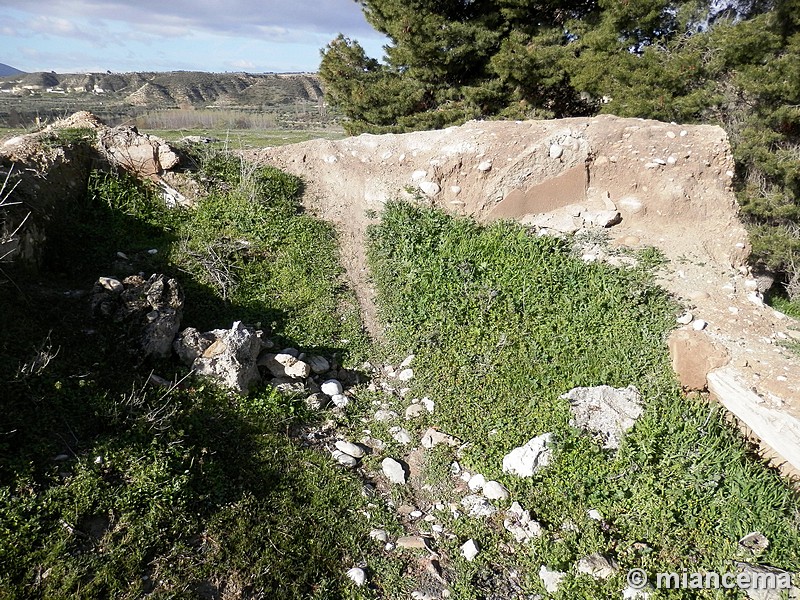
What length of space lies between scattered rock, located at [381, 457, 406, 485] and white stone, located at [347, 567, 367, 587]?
882mm

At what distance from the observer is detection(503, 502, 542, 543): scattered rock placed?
3.58m

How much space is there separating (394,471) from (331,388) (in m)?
1.13

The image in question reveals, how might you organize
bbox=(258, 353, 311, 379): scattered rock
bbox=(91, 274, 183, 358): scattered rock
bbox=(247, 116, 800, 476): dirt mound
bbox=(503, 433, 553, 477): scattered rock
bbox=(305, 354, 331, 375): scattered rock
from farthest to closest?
bbox=(247, 116, 800, 476): dirt mound
bbox=(305, 354, 331, 375): scattered rock
bbox=(258, 353, 311, 379): scattered rock
bbox=(91, 274, 183, 358): scattered rock
bbox=(503, 433, 553, 477): scattered rock

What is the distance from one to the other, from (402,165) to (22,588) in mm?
6777

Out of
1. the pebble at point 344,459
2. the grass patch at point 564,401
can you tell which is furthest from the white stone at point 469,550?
the pebble at point 344,459

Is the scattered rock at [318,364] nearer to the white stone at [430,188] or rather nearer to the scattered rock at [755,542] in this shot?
the white stone at [430,188]

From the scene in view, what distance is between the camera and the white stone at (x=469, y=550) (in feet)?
11.3

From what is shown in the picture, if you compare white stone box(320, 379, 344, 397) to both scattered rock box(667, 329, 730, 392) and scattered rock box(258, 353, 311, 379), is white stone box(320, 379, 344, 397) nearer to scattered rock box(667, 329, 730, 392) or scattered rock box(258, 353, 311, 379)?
scattered rock box(258, 353, 311, 379)

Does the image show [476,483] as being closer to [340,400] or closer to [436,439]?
[436,439]

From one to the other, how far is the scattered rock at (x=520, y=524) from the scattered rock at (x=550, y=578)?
250 millimetres

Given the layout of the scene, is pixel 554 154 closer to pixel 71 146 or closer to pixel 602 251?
pixel 602 251

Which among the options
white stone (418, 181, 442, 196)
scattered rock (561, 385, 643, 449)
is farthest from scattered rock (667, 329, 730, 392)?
white stone (418, 181, 442, 196)

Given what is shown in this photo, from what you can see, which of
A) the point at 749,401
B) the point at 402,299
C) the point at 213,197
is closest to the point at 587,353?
the point at 749,401

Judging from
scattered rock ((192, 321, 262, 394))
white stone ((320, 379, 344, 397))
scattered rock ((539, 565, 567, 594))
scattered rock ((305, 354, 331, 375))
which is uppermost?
scattered rock ((192, 321, 262, 394))
